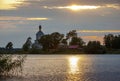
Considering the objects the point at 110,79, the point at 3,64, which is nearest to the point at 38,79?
the point at 3,64

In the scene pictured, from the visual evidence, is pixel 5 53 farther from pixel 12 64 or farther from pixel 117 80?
pixel 117 80

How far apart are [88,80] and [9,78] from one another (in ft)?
33.4

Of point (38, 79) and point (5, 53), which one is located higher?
point (5, 53)

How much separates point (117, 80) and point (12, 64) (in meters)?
13.4

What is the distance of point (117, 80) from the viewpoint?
53.7m

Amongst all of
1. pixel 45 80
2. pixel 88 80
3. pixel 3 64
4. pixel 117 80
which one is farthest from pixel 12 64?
pixel 117 80

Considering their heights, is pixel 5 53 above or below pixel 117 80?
above

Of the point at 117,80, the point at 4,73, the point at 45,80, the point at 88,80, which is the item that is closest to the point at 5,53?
the point at 4,73

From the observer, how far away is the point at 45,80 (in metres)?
53.2

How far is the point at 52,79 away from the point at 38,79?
5.95ft

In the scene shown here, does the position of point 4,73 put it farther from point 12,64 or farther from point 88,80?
point 88,80

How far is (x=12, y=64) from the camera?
2085 inches

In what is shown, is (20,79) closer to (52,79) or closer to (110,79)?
(52,79)

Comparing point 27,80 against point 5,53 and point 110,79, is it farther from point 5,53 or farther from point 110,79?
point 110,79
